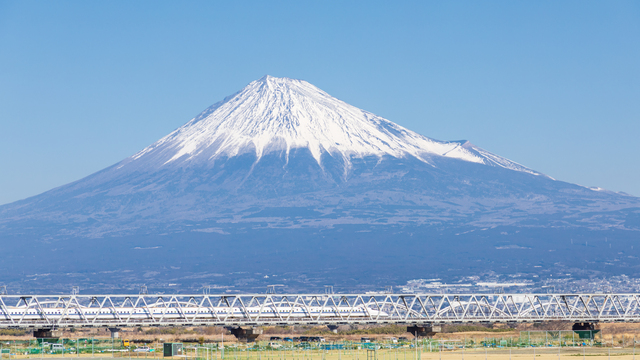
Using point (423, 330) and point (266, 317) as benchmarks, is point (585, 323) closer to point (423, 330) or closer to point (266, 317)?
point (423, 330)

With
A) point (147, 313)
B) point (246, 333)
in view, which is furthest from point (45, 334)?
point (246, 333)

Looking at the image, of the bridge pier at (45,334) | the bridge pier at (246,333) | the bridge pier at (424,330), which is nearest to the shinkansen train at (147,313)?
the bridge pier at (45,334)

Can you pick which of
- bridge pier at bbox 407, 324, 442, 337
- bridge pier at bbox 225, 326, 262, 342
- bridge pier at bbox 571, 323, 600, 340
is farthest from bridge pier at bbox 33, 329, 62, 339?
bridge pier at bbox 571, 323, 600, 340

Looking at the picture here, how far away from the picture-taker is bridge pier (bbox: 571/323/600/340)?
356ft

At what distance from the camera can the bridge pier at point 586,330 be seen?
108500 mm

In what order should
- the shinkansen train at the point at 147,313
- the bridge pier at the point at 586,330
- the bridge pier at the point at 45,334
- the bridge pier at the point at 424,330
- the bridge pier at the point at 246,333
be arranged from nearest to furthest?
the bridge pier at the point at 45,334 → the bridge pier at the point at 246,333 → the shinkansen train at the point at 147,313 → the bridge pier at the point at 586,330 → the bridge pier at the point at 424,330

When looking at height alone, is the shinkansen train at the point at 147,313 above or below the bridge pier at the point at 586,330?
above

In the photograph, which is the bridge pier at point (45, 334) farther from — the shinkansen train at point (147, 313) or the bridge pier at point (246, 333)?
the bridge pier at point (246, 333)

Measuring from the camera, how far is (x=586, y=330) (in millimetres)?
110312

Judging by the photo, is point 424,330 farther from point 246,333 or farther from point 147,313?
point 147,313

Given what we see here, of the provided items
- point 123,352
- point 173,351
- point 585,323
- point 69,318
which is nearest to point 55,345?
point 123,352

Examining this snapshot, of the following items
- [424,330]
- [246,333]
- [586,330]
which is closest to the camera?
[246,333]

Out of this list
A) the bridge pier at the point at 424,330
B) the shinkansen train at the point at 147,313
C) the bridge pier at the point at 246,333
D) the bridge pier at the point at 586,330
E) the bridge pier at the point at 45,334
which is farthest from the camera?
the bridge pier at the point at 424,330

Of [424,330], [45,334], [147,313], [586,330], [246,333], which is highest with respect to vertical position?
[147,313]
